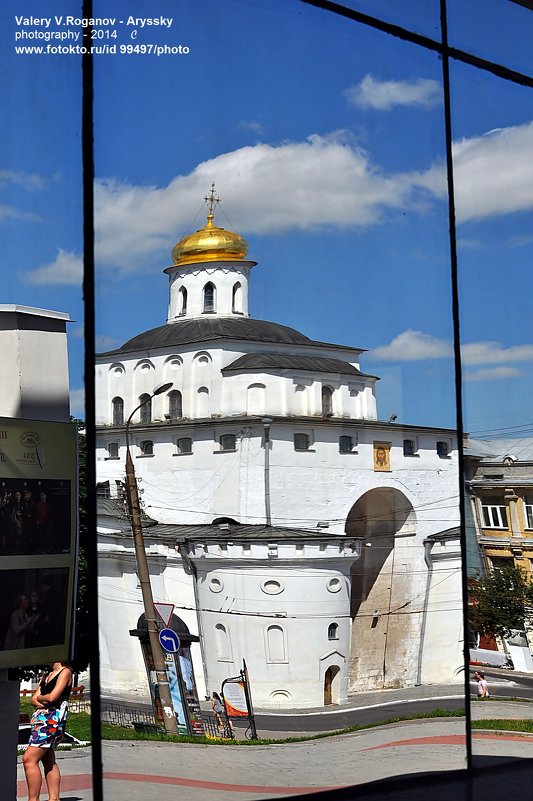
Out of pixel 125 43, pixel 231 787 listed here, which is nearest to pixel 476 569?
pixel 231 787

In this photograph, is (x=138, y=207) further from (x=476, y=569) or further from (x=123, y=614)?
(x=476, y=569)

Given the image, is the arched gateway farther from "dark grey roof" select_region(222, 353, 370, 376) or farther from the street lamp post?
the street lamp post

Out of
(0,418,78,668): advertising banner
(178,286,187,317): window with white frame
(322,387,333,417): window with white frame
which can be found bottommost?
(0,418,78,668): advertising banner

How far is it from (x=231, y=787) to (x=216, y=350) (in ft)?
5.61

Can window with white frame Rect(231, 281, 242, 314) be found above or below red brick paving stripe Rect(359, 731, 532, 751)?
above

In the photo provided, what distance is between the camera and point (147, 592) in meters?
4.07

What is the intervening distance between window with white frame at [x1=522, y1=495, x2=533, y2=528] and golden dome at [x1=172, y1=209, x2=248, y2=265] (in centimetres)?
227

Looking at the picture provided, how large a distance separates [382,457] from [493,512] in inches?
37.2

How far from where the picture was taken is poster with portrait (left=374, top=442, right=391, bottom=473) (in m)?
4.84

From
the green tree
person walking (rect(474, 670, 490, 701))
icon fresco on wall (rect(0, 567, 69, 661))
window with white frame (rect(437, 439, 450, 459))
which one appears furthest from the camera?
the green tree

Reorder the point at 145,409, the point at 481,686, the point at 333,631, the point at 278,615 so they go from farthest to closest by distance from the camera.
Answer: the point at 481,686 → the point at 333,631 → the point at 278,615 → the point at 145,409

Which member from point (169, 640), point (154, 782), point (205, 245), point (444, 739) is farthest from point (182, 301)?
point (444, 739)

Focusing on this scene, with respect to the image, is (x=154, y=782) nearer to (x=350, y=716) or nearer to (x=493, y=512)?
(x=350, y=716)

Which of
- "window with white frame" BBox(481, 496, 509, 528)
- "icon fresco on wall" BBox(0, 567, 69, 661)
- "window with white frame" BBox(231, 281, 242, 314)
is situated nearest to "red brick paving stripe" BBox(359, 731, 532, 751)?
"window with white frame" BBox(481, 496, 509, 528)
